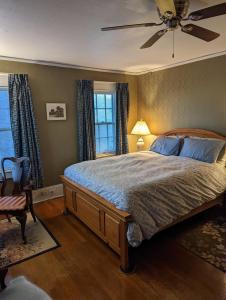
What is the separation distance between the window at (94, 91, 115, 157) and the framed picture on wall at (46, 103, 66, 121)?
0.79 m

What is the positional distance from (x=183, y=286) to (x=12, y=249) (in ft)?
6.12

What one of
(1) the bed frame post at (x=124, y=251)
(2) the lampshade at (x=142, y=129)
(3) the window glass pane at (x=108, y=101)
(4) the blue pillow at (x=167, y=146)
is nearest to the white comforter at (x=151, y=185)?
(1) the bed frame post at (x=124, y=251)

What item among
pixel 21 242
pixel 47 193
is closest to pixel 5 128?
pixel 47 193

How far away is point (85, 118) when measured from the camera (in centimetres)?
405

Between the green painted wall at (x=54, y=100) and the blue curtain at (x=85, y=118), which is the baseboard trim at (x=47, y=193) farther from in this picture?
the blue curtain at (x=85, y=118)

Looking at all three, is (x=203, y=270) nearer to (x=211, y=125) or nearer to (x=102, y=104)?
(x=211, y=125)

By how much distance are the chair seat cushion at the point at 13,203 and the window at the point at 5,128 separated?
0.95 metres

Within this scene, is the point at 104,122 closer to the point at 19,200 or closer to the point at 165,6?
the point at 19,200

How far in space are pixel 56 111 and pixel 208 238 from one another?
121 inches

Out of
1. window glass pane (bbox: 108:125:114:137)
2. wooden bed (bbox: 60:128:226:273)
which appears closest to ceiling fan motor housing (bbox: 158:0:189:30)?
wooden bed (bbox: 60:128:226:273)

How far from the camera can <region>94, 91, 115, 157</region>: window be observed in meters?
4.47

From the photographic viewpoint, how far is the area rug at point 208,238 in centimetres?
222

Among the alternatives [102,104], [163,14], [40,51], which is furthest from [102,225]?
[102,104]

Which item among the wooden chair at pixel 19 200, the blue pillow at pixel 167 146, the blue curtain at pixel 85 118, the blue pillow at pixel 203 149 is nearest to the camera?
the wooden chair at pixel 19 200
